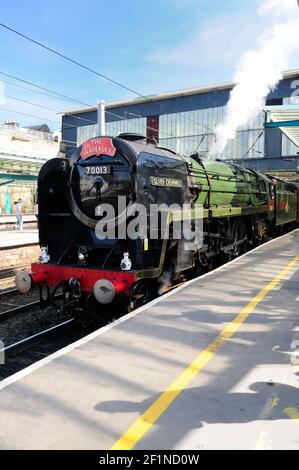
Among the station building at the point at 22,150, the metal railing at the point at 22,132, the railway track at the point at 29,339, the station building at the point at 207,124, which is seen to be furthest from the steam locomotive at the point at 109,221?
the metal railing at the point at 22,132

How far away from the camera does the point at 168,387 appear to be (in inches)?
128

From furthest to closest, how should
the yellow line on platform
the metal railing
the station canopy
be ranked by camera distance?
the metal railing < the station canopy < the yellow line on platform

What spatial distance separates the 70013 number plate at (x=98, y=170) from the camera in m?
6.21

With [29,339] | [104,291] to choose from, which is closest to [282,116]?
[104,291]

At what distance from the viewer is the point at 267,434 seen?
263 cm

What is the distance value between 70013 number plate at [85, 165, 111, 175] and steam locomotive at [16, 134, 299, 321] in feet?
0.05

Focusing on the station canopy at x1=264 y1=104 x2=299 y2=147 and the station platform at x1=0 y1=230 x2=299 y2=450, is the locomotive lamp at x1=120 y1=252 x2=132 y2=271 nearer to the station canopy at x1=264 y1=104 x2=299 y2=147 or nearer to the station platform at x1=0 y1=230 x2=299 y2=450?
the station platform at x1=0 y1=230 x2=299 y2=450

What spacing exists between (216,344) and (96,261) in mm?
2843

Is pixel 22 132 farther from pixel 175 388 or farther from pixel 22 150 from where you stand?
pixel 175 388

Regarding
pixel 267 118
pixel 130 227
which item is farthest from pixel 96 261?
pixel 267 118

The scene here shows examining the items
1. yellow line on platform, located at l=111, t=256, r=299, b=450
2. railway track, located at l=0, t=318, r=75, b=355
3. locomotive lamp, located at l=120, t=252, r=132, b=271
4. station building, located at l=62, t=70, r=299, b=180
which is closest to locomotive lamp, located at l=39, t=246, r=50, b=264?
railway track, located at l=0, t=318, r=75, b=355

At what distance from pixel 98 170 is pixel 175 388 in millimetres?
3889

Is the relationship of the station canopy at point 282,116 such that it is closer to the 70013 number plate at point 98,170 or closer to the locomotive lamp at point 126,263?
the 70013 number plate at point 98,170

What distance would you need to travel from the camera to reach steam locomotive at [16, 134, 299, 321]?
5.88 meters
